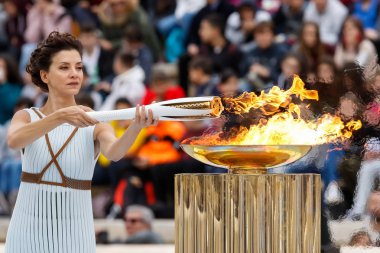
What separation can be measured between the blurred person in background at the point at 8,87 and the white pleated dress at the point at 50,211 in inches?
248

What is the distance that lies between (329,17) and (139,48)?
2016 mm

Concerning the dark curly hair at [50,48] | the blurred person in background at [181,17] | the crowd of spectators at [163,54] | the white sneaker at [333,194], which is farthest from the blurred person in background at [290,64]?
the dark curly hair at [50,48]

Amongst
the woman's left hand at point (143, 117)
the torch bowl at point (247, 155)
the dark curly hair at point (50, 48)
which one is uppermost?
the dark curly hair at point (50, 48)

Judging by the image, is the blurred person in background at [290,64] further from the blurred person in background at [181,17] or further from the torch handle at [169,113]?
the torch handle at [169,113]

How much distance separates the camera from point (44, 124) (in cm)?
460

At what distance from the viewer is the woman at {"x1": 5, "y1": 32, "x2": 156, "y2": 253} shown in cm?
477

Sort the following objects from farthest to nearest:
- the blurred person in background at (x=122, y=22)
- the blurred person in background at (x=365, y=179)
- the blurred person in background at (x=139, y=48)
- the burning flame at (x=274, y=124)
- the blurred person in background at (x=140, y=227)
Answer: the blurred person in background at (x=122, y=22) < the blurred person in background at (x=139, y=48) < the blurred person in background at (x=140, y=227) < the blurred person in background at (x=365, y=179) < the burning flame at (x=274, y=124)

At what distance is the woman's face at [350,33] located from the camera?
9836 mm

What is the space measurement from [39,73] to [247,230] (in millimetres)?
1241

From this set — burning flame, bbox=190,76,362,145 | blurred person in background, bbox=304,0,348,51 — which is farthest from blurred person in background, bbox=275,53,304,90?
burning flame, bbox=190,76,362,145

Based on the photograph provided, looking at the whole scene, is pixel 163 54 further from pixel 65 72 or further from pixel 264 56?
pixel 65 72

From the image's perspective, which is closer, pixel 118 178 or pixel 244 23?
pixel 118 178

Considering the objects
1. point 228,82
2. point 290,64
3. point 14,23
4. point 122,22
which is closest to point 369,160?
point 290,64

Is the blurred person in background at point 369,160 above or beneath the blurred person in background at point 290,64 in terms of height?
beneath
